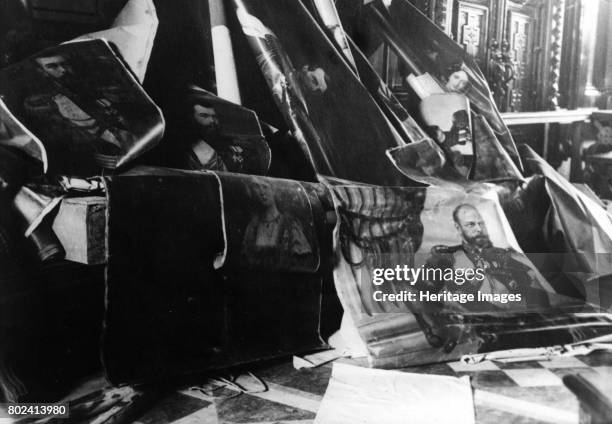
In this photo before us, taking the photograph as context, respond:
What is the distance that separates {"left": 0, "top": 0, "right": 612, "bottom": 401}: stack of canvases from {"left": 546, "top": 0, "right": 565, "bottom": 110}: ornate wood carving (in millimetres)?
317

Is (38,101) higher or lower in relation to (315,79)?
lower

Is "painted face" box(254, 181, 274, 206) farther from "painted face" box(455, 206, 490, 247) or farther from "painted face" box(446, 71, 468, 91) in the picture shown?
"painted face" box(446, 71, 468, 91)

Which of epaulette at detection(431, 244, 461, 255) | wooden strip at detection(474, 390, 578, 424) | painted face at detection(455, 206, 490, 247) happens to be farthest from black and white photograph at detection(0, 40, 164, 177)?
wooden strip at detection(474, 390, 578, 424)

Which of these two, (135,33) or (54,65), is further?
(135,33)

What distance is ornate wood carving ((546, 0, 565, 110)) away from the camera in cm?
268

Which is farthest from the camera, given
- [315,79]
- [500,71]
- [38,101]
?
[500,71]

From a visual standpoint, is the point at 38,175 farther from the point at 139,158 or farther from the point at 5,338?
the point at 5,338

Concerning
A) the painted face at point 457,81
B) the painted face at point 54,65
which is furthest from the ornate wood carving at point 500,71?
the painted face at point 54,65

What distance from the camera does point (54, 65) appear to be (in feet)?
6.13

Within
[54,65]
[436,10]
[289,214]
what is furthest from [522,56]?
[54,65]

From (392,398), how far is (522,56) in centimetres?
177

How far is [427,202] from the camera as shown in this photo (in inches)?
98.3

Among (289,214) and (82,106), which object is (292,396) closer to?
(289,214)

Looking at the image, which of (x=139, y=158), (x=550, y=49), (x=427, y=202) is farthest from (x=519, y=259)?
(x=139, y=158)
